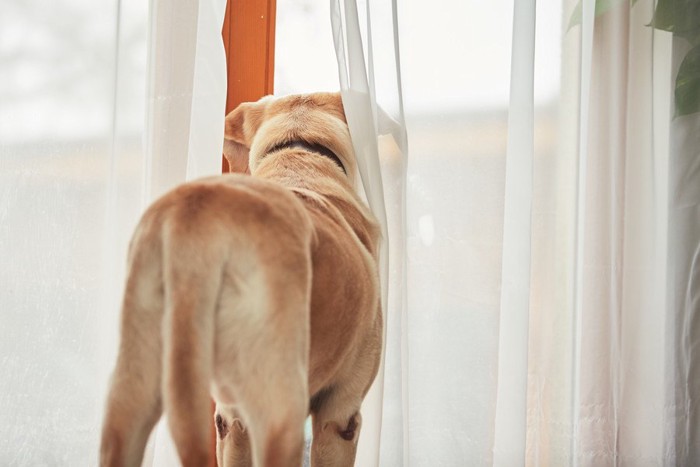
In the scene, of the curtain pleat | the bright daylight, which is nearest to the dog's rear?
the bright daylight

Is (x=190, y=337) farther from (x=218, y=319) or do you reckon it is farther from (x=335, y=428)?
(x=335, y=428)

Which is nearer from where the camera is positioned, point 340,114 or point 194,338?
point 194,338

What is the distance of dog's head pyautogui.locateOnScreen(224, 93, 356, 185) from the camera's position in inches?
45.9

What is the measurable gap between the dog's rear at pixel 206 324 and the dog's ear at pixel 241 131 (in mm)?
452

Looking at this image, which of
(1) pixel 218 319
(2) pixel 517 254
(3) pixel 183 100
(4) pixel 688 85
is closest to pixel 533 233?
(2) pixel 517 254

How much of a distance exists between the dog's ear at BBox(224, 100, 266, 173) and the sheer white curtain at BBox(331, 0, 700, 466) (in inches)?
6.3

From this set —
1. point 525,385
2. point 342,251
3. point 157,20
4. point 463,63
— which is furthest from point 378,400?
point 157,20

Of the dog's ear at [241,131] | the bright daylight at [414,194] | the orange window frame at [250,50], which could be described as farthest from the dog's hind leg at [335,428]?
the orange window frame at [250,50]

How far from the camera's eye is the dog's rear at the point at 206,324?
736 millimetres

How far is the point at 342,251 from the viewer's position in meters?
0.94

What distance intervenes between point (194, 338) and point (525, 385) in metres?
0.73

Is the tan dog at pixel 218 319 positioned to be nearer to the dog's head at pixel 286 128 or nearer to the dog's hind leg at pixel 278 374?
the dog's hind leg at pixel 278 374

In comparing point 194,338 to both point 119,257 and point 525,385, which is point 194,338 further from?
point 525,385

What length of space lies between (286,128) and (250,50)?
403 mm
